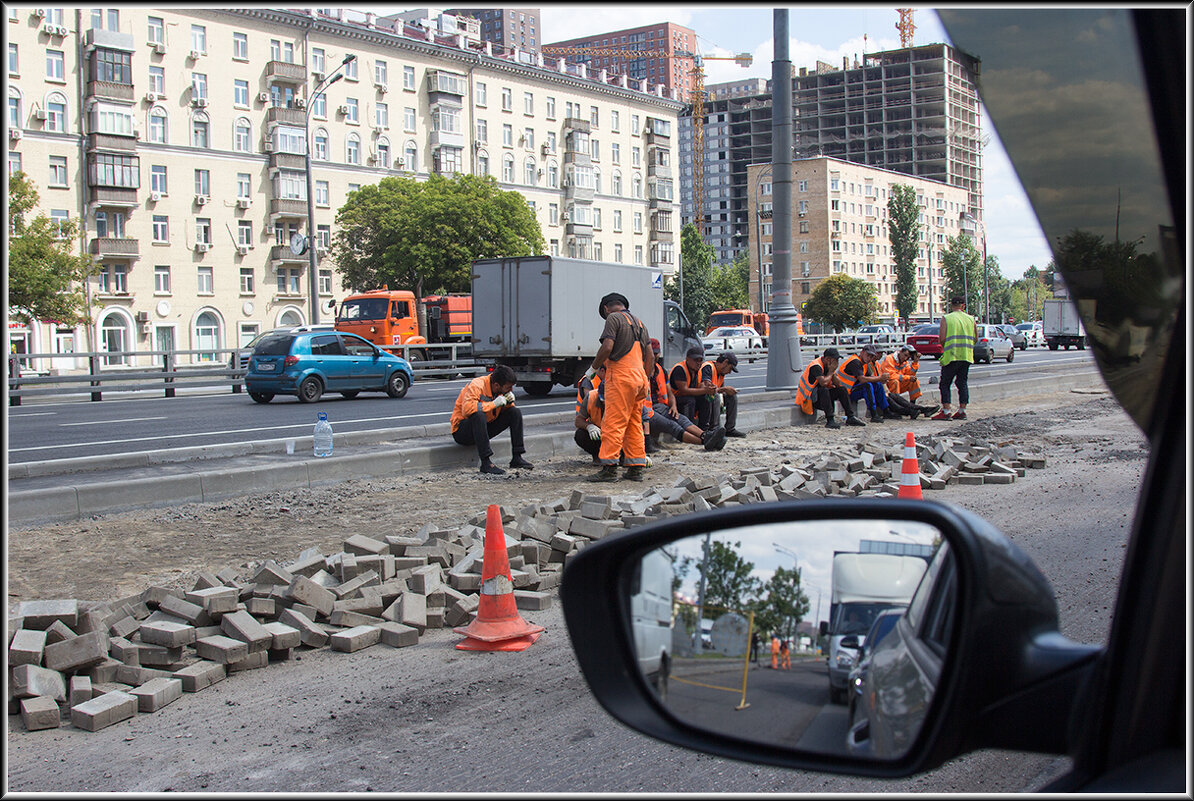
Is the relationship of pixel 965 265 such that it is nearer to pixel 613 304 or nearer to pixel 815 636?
pixel 613 304

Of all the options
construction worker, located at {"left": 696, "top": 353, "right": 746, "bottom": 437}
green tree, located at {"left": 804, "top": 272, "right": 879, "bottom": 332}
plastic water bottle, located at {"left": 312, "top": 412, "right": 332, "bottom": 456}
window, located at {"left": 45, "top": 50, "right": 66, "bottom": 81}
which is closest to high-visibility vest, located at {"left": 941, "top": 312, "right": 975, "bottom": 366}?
construction worker, located at {"left": 696, "top": 353, "right": 746, "bottom": 437}

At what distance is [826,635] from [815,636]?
2 centimetres

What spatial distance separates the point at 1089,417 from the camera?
17.1 m

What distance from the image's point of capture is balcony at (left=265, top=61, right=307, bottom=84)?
59031mm

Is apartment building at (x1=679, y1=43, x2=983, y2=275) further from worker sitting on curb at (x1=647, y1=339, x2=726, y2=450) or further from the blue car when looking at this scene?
the blue car

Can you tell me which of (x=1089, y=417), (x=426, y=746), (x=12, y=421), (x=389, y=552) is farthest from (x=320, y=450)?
(x=1089, y=417)

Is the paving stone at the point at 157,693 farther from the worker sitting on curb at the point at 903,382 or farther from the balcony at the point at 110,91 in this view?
the balcony at the point at 110,91

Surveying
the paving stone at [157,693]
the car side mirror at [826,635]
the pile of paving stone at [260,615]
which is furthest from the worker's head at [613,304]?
the car side mirror at [826,635]

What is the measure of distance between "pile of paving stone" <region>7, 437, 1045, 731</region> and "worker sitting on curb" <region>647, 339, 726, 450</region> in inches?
181

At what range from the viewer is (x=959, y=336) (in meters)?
15.9

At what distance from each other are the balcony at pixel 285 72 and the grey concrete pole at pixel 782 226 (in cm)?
4862

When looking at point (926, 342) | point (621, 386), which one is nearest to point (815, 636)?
point (621, 386)

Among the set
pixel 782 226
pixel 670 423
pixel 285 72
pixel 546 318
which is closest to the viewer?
pixel 670 423

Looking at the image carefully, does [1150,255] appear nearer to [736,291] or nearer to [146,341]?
[146,341]
